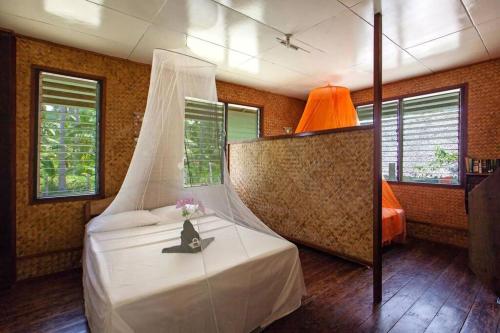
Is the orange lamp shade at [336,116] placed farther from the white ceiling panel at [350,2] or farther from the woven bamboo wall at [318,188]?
the white ceiling panel at [350,2]

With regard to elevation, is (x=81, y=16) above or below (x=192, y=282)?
above

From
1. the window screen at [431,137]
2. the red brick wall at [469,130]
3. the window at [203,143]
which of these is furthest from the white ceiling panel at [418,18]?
the window at [203,143]

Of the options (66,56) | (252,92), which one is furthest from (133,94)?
(252,92)

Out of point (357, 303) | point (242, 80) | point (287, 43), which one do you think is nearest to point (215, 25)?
point (287, 43)

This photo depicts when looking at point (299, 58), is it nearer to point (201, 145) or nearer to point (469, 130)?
point (201, 145)

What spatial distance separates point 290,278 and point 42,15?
3.41m

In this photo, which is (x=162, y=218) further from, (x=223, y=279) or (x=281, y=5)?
(x=281, y=5)

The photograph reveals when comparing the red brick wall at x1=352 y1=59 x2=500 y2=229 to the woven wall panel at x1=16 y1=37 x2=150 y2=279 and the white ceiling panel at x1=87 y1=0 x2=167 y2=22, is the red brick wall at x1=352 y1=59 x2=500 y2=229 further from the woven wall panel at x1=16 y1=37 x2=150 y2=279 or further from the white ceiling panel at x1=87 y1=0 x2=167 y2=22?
the woven wall panel at x1=16 y1=37 x2=150 y2=279

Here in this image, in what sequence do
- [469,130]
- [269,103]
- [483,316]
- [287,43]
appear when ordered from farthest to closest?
[269,103] → [469,130] → [287,43] → [483,316]

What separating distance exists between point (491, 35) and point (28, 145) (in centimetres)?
540

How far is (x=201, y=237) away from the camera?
89.4 inches

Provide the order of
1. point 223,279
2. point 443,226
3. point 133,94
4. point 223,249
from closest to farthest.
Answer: point 223,279 → point 223,249 → point 133,94 → point 443,226

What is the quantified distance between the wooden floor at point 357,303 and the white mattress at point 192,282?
29 centimetres

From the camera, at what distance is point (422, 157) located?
4254mm
